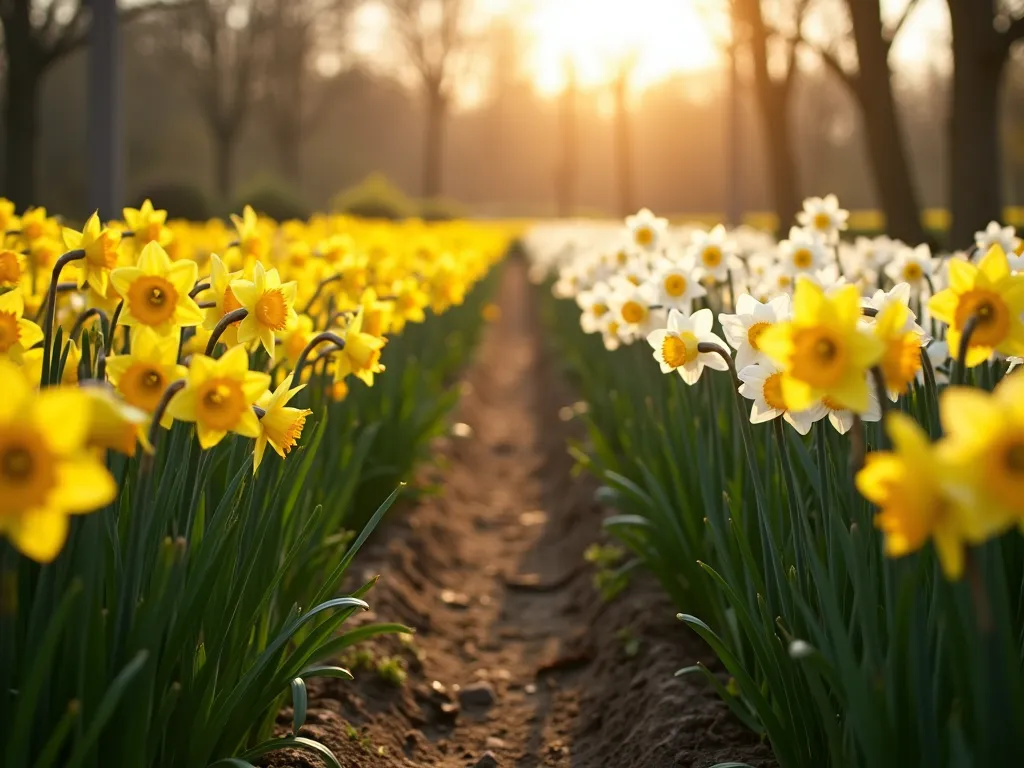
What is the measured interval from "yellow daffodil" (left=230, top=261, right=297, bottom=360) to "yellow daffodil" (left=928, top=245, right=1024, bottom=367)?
46.5 inches

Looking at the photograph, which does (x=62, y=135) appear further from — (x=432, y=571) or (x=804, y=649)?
(x=804, y=649)

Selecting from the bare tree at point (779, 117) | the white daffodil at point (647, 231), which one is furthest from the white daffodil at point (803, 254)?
the bare tree at point (779, 117)

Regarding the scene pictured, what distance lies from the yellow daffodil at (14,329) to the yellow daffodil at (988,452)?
155 cm

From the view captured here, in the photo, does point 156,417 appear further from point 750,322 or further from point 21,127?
point 21,127

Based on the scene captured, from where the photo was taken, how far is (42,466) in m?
1.05

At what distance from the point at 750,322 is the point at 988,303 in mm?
564

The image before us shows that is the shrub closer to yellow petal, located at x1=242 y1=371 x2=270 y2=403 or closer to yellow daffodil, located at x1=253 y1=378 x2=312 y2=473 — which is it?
yellow daffodil, located at x1=253 y1=378 x2=312 y2=473

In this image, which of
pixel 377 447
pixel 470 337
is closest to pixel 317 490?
pixel 377 447

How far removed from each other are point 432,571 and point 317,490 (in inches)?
56.4

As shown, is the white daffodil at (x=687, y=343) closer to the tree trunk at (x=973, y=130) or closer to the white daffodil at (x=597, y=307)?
the white daffodil at (x=597, y=307)

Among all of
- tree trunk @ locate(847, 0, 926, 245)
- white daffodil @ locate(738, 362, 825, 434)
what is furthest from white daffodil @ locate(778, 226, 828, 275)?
tree trunk @ locate(847, 0, 926, 245)

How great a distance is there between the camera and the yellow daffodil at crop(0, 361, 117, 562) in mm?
Result: 1038

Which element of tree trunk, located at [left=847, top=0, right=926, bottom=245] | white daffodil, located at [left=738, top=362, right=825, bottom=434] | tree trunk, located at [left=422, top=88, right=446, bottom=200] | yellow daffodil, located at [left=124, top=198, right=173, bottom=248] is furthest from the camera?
tree trunk, located at [left=422, top=88, right=446, bottom=200]

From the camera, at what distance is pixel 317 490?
2.80 metres
